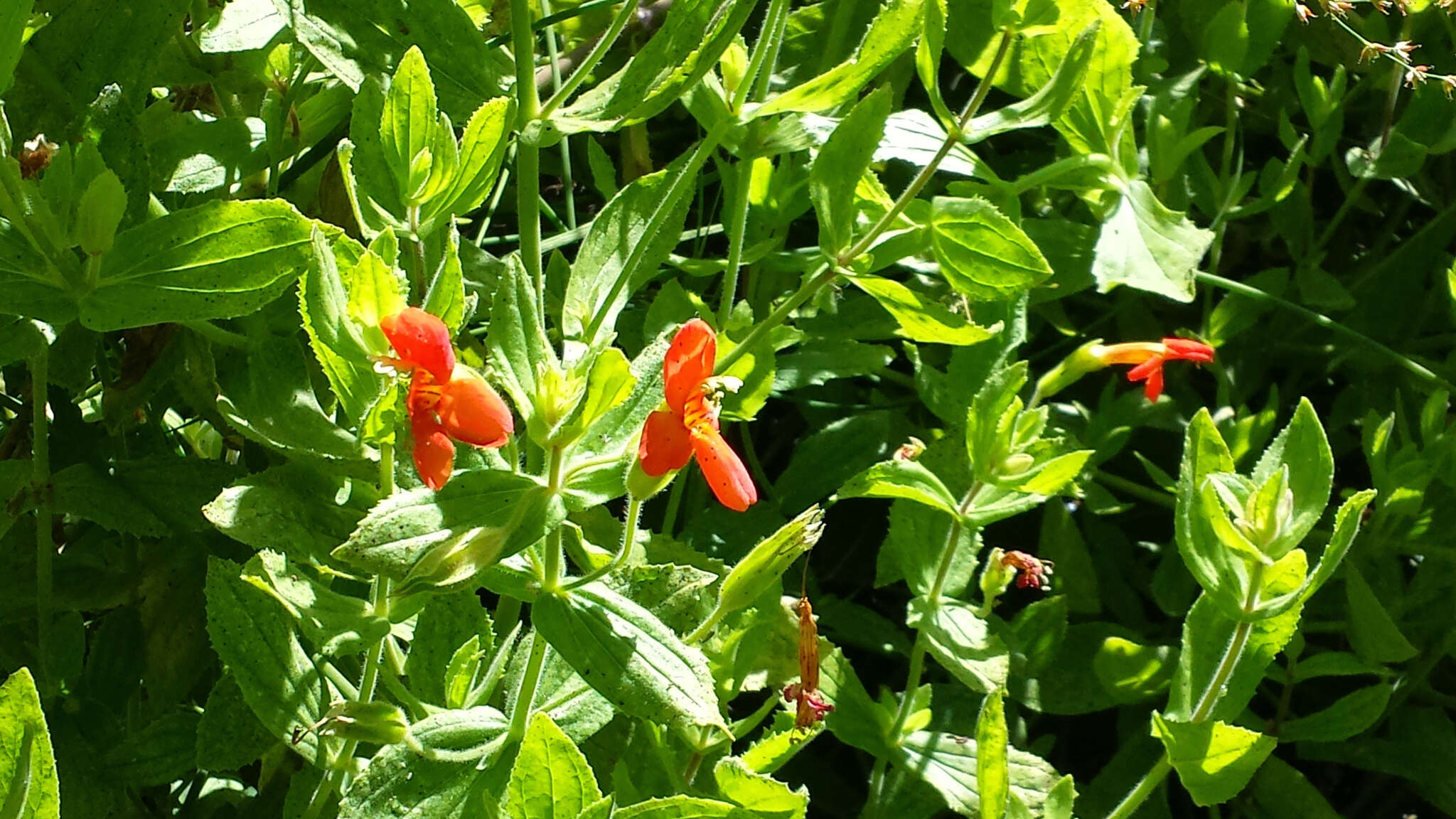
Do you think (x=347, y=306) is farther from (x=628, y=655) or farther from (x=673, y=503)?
(x=673, y=503)

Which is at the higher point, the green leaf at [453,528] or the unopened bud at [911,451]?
the green leaf at [453,528]

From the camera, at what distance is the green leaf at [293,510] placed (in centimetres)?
83

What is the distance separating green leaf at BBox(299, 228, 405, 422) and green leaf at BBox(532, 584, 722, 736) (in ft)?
0.60

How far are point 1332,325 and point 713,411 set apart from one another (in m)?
0.98

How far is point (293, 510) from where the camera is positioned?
870 mm

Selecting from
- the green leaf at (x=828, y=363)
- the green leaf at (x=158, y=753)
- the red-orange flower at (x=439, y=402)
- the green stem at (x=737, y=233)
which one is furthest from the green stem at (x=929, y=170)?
the green leaf at (x=158, y=753)

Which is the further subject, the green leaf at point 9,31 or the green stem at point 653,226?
the green stem at point 653,226

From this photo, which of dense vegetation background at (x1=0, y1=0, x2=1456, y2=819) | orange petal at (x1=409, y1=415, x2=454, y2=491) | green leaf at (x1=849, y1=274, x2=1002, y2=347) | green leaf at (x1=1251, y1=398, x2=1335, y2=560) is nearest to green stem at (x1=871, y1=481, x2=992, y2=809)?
dense vegetation background at (x1=0, y1=0, x2=1456, y2=819)

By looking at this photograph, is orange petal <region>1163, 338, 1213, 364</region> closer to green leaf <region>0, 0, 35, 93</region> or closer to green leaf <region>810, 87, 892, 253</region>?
green leaf <region>810, 87, 892, 253</region>

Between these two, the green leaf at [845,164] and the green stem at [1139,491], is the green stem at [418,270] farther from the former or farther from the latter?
the green stem at [1139,491]

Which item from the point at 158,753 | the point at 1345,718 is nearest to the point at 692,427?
the point at 158,753

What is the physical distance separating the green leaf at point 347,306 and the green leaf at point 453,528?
100 millimetres

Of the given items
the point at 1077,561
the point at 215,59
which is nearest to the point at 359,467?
the point at 215,59

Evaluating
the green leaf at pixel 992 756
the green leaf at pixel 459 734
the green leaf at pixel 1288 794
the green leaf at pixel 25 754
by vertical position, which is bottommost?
the green leaf at pixel 1288 794
